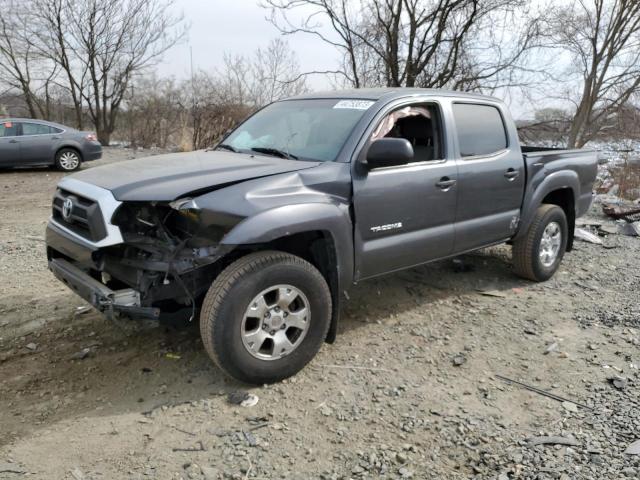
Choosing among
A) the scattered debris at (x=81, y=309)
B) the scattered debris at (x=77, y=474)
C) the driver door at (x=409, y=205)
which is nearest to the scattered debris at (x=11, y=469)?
the scattered debris at (x=77, y=474)

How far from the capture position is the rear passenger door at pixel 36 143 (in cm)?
1292

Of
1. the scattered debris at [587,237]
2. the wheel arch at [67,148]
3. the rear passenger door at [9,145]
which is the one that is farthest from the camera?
the wheel arch at [67,148]

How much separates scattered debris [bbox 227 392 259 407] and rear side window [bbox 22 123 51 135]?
12.5 metres

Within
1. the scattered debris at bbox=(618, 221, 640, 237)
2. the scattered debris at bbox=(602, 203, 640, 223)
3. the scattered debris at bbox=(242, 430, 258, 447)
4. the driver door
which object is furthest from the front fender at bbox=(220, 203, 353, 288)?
the scattered debris at bbox=(602, 203, 640, 223)

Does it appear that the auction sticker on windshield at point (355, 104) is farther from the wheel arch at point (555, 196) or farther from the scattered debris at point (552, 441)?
the scattered debris at point (552, 441)

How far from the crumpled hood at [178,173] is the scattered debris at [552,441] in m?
2.09

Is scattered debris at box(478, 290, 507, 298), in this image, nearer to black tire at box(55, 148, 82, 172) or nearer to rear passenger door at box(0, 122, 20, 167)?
black tire at box(55, 148, 82, 172)

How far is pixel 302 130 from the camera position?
398cm

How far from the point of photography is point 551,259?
5496mm

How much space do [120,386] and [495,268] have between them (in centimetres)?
417

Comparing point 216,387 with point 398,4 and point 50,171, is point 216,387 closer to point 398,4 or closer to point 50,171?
point 398,4

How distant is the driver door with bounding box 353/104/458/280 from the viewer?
360cm

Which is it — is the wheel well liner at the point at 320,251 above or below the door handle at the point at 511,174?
below

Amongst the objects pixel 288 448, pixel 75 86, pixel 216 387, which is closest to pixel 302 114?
pixel 216 387
